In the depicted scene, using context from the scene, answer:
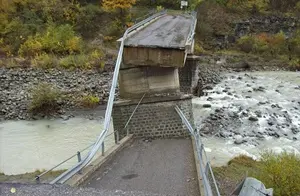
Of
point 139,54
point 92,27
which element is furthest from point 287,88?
point 92,27

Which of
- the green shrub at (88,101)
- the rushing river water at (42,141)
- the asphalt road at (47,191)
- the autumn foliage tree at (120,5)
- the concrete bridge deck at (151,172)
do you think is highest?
the autumn foliage tree at (120,5)

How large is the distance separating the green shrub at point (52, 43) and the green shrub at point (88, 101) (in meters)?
12.9

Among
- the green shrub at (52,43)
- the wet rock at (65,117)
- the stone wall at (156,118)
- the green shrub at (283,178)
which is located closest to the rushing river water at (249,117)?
the stone wall at (156,118)

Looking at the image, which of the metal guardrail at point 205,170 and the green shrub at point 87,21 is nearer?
the metal guardrail at point 205,170

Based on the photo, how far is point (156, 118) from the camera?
15156mm

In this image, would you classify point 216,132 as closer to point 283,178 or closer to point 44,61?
point 283,178

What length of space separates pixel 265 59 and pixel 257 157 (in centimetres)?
2758

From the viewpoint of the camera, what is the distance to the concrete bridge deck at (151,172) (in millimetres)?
8406

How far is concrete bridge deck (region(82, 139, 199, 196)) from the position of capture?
331 inches

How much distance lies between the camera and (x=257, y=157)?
1571 cm

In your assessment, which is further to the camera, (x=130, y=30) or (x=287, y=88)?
(x=287, y=88)

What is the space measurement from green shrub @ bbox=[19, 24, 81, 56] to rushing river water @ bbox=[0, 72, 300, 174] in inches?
621

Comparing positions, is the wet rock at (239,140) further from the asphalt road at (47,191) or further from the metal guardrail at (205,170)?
the asphalt road at (47,191)

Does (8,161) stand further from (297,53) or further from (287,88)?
(297,53)
